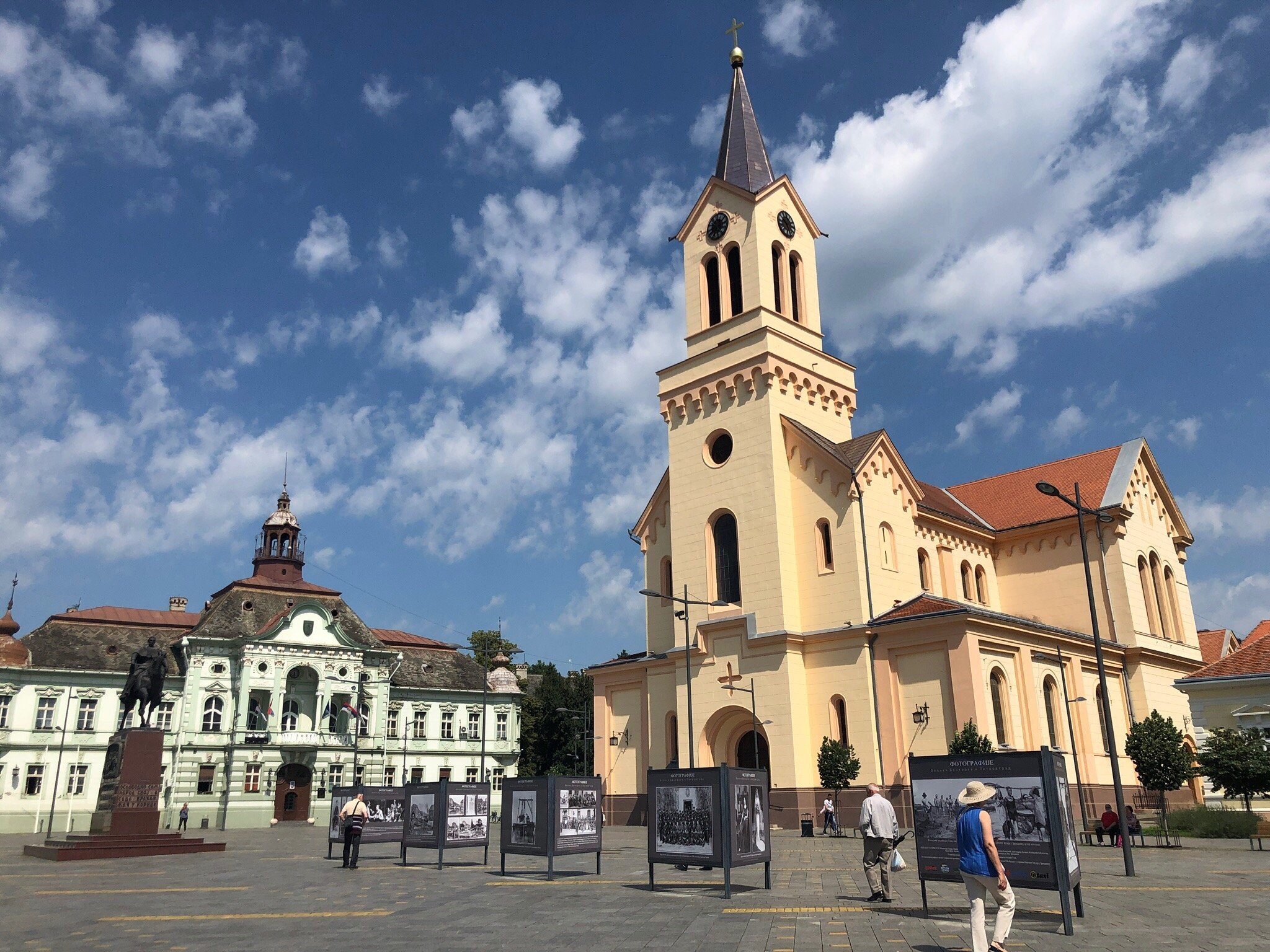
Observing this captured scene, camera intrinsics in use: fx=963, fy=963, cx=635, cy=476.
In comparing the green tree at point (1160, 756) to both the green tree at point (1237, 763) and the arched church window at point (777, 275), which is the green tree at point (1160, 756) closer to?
the green tree at point (1237, 763)

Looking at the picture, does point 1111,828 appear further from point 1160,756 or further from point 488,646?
point 488,646

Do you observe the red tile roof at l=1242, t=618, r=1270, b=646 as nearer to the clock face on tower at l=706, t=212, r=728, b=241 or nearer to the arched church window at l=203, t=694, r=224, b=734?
the clock face on tower at l=706, t=212, r=728, b=241

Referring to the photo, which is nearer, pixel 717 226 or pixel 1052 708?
pixel 1052 708

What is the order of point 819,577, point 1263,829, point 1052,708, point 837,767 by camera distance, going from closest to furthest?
point 1263,829 → point 837,767 → point 1052,708 → point 819,577

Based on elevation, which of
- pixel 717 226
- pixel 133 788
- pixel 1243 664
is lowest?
pixel 133 788

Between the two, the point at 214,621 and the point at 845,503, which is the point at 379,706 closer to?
the point at 214,621

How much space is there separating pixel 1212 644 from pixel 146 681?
5391 cm

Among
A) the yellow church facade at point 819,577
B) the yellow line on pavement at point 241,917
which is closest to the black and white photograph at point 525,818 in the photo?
the yellow line on pavement at point 241,917

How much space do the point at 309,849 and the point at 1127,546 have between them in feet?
123

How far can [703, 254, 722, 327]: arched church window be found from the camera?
45.4 m

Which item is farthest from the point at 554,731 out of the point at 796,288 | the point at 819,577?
the point at 796,288

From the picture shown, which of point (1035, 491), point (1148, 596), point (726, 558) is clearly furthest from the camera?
point (1035, 491)

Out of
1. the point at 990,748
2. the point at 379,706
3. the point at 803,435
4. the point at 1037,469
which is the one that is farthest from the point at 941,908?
the point at 379,706

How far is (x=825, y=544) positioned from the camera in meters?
39.0
